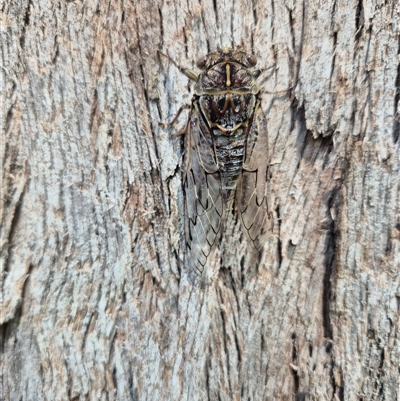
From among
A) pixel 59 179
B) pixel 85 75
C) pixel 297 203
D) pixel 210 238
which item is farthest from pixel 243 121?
pixel 59 179

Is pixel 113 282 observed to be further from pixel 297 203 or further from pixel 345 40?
pixel 345 40

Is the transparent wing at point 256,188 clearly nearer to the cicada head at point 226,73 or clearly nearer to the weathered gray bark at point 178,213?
the weathered gray bark at point 178,213

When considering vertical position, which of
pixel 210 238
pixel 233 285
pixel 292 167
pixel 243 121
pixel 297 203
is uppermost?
pixel 243 121

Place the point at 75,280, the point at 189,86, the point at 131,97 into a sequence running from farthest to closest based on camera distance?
the point at 189,86, the point at 131,97, the point at 75,280

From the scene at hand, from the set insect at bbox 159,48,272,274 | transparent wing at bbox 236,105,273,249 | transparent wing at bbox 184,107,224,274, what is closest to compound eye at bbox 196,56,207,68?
insect at bbox 159,48,272,274

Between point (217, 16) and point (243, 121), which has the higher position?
point (217, 16)

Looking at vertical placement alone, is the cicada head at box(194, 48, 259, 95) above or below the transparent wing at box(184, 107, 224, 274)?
above

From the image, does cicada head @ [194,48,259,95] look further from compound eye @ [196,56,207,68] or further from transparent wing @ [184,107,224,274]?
transparent wing @ [184,107,224,274]
